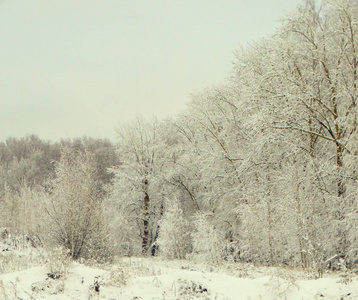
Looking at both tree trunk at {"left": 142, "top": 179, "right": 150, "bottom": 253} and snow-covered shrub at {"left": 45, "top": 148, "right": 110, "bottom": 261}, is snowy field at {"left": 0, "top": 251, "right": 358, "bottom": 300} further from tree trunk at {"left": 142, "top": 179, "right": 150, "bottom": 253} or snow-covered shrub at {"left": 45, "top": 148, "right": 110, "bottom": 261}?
tree trunk at {"left": 142, "top": 179, "right": 150, "bottom": 253}

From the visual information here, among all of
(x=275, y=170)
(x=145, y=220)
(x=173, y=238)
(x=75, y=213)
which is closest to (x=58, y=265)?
(x=75, y=213)

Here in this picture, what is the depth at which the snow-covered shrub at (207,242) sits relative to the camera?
1689 cm

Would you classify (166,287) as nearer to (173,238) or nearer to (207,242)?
(207,242)

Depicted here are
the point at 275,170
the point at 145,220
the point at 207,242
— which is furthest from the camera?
the point at 145,220

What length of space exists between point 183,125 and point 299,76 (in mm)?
11004

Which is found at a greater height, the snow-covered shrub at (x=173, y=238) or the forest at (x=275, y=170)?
the forest at (x=275, y=170)

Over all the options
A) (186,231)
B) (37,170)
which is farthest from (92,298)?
(37,170)

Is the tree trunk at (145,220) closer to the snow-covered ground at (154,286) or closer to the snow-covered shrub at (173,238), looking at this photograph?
the snow-covered shrub at (173,238)

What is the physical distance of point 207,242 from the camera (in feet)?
57.1

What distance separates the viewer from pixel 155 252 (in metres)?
24.0

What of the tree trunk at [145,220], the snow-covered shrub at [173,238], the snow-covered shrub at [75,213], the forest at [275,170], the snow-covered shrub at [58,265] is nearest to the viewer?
the snow-covered shrub at [58,265]

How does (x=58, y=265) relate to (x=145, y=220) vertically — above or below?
above

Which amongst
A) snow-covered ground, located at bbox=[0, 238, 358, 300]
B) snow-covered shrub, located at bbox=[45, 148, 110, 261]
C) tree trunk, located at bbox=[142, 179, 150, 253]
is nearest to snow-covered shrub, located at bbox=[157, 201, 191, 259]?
tree trunk, located at bbox=[142, 179, 150, 253]

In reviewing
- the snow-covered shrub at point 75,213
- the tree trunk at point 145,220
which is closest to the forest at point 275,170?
the snow-covered shrub at point 75,213
